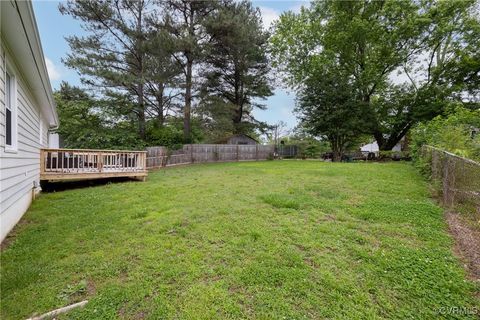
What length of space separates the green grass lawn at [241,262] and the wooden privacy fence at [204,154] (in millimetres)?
8231

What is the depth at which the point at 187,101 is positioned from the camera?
15.2 meters

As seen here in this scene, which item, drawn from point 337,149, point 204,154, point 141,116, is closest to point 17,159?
point 141,116

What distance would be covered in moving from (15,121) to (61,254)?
2.52 meters

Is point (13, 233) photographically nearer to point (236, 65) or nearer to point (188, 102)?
point (188, 102)

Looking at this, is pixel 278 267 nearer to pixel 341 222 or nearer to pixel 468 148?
pixel 341 222

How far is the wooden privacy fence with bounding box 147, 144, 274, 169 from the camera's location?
12.6 meters

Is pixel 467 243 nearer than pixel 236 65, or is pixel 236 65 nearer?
pixel 467 243

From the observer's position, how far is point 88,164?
7.01 m

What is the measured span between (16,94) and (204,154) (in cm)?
1234

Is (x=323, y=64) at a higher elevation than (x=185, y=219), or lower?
higher

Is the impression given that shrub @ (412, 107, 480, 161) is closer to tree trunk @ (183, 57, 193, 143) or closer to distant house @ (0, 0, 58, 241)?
distant house @ (0, 0, 58, 241)

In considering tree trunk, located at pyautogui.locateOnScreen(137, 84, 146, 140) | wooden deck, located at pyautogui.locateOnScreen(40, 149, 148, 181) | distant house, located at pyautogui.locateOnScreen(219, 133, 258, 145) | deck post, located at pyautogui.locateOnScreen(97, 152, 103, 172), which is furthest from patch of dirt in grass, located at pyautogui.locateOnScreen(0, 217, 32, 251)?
distant house, located at pyautogui.locateOnScreen(219, 133, 258, 145)

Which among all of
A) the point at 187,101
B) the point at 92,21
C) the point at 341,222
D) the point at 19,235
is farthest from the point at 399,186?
the point at 92,21

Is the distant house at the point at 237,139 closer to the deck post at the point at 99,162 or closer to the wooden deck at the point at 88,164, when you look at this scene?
the wooden deck at the point at 88,164
